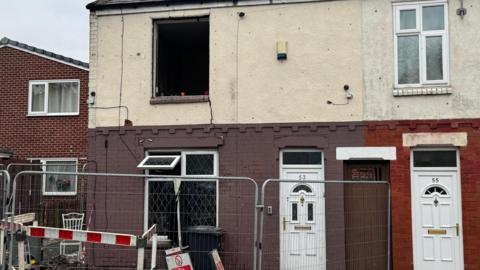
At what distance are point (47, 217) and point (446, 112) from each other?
7.94 metres

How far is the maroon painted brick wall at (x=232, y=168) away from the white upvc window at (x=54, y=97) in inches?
243

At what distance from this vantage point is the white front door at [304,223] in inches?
404

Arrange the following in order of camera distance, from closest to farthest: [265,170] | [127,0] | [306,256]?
[306,256], [265,170], [127,0]

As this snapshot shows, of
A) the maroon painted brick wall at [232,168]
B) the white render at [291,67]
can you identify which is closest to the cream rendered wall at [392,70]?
the white render at [291,67]

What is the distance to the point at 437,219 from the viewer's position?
10.2 metres

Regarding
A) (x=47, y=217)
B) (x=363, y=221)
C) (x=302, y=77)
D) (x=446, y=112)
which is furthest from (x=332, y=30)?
(x=47, y=217)

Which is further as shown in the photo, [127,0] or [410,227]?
[127,0]

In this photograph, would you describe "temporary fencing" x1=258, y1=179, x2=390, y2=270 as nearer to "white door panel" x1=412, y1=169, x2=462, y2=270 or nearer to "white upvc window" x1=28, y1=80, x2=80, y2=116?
"white door panel" x1=412, y1=169, x2=462, y2=270

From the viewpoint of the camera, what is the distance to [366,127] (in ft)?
34.5

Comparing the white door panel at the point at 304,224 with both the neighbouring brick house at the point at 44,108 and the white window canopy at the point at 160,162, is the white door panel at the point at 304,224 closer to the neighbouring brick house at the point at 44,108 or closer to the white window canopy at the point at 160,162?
the white window canopy at the point at 160,162

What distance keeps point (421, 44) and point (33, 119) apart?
11933 millimetres

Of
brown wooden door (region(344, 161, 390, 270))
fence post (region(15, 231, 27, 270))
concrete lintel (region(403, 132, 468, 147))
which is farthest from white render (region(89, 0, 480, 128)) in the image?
fence post (region(15, 231, 27, 270))

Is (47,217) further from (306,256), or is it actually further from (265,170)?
(306,256)

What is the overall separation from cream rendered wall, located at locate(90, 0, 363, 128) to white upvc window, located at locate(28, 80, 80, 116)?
597 centimetres
